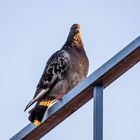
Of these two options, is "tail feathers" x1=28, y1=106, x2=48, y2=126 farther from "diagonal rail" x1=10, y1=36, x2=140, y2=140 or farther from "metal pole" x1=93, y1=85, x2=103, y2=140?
"metal pole" x1=93, y1=85, x2=103, y2=140

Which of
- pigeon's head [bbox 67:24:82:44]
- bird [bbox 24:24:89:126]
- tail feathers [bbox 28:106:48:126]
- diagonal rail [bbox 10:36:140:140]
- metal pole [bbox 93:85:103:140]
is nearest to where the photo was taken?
metal pole [bbox 93:85:103:140]

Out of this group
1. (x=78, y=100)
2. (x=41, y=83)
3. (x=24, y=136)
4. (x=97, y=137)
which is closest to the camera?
(x=97, y=137)

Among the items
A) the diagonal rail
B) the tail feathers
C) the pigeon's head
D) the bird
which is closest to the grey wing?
the bird

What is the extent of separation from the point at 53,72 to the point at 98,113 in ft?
16.2

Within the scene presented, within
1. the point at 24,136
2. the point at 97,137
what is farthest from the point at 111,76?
the point at 24,136

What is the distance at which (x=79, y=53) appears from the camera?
8.80m

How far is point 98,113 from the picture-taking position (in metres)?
3.54

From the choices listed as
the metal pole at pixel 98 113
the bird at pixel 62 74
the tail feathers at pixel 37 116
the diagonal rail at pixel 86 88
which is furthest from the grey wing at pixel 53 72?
the metal pole at pixel 98 113

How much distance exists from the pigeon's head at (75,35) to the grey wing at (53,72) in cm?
45

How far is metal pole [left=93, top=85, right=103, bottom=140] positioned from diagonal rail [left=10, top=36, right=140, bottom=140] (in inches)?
2.5

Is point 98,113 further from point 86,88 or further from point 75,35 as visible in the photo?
point 75,35

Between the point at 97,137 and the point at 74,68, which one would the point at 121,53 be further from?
the point at 74,68

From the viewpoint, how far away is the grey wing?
813 cm

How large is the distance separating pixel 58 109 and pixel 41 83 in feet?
13.6
